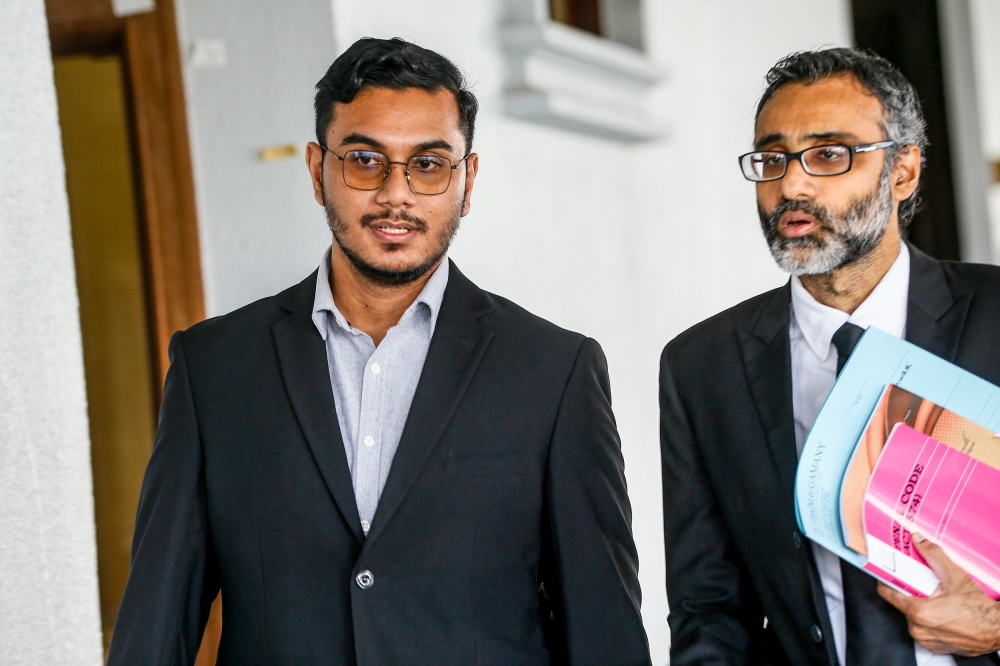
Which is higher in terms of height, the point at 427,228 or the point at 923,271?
the point at 427,228

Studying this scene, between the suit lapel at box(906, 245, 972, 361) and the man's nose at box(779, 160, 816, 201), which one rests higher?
the man's nose at box(779, 160, 816, 201)

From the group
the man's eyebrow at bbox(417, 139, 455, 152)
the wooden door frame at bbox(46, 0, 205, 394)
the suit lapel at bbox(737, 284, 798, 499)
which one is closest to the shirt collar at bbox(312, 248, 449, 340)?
the man's eyebrow at bbox(417, 139, 455, 152)

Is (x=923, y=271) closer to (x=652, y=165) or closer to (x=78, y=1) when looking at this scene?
(x=78, y=1)

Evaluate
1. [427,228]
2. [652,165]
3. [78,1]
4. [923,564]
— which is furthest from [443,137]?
[652,165]

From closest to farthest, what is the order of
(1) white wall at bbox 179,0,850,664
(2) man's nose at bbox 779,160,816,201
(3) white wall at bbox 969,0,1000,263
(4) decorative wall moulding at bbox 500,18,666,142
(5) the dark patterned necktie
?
(5) the dark patterned necktie, (2) man's nose at bbox 779,160,816,201, (1) white wall at bbox 179,0,850,664, (4) decorative wall moulding at bbox 500,18,666,142, (3) white wall at bbox 969,0,1000,263

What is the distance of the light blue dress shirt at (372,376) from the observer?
75.1 inches

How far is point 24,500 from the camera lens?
2348mm

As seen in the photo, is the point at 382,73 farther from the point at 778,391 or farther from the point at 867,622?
the point at 867,622

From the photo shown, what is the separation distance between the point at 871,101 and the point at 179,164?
2.24 m

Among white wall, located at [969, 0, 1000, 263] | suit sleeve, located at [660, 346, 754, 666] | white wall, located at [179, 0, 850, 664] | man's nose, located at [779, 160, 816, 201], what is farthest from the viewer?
white wall, located at [969, 0, 1000, 263]

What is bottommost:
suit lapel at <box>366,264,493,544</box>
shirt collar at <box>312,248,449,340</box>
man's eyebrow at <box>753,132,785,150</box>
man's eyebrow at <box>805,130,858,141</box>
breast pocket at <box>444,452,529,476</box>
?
breast pocket at <box>444,452,529,476</box>

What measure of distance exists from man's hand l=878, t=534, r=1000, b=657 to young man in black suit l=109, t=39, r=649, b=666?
463 millimetres

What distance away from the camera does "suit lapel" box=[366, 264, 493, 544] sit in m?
1.85

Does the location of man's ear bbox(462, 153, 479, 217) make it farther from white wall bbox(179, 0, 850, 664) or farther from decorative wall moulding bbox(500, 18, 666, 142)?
decorative wall moulding bbox(500, 18, 666, 142)
